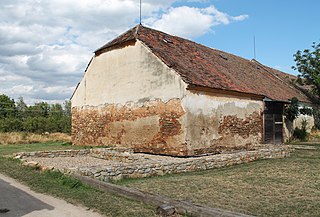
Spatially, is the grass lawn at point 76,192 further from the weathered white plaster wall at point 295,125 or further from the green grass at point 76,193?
the weathered white plaster wall at point 295,125

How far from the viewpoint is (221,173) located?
10.7 m

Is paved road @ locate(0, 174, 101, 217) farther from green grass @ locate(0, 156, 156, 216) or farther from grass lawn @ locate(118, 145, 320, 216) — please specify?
grass lawn @ locate(118, 145, 320, 216)

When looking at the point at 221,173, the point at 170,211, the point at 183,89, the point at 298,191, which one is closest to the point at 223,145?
the point at 183,89

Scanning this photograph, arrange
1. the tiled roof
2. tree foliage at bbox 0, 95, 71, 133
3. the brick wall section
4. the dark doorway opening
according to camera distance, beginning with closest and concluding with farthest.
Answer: the brick wall section
the tiled roof
the dark doorway opening
tree foliage at bbox 0, 95, 71, 133

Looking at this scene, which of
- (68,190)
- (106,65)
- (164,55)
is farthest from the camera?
(106,65)

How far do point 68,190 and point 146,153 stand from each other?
26.5 feet

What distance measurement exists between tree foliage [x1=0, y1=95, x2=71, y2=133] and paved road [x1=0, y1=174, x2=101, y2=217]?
28.3 meters

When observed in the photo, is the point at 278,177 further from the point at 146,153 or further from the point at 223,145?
the point at 146,153

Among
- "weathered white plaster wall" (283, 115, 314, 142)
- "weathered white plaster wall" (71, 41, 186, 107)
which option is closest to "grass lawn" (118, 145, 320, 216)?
"weathered white plaster wall" (71, 41, 186, 107)

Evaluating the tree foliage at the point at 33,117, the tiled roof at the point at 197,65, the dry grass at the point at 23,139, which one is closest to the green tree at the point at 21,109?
the tree foliage at the point at 33,117

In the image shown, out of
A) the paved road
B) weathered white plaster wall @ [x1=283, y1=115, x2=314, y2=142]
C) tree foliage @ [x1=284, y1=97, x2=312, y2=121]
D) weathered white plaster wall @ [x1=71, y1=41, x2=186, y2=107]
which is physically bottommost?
the paved road

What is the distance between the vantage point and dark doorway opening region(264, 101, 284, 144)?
19406 mm

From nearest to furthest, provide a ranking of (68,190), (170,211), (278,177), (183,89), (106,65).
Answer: (170,211) < (68,190) < (278,177) < (183,89) < (106,65)

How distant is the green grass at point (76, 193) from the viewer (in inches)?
239
